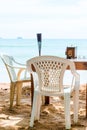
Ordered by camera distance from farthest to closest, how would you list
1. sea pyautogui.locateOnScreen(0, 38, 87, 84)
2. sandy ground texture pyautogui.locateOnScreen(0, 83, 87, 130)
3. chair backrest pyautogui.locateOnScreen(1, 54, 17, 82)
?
sea pyautogui.locateOnScreen(0, 38, 87, 84)
chair backrest pyautogui.locateOnScreen(1, 54, 17, 82)
sandy ground texture pyautogui.locateOnScreen(0, 83, 87, 130)

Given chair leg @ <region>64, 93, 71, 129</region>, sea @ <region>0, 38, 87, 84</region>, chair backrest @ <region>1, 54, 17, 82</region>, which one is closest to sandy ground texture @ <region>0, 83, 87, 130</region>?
chair leg @ <region>64, 93, 71, 129</region>

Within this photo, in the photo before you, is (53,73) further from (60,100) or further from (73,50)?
(60,100)

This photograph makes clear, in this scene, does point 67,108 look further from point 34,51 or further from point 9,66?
point 34,51

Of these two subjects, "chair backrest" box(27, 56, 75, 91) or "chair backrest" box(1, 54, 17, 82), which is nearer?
"chair backrest" box(27, 56, 75, 91)

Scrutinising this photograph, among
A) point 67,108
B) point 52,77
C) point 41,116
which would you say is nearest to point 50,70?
point 52,77

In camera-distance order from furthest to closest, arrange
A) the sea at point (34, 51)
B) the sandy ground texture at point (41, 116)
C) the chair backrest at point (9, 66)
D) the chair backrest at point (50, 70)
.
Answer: the sea at point (34, 51) < the chair backrest at point (9, 66) < the sandy ground texture at point (41, 116) < the chair backrest at point (50, 70)

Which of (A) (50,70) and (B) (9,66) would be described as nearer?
(A) (50,70)

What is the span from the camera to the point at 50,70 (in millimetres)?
5031

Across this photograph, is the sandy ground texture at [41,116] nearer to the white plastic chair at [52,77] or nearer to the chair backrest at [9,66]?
the white plastic chair at [52,77]

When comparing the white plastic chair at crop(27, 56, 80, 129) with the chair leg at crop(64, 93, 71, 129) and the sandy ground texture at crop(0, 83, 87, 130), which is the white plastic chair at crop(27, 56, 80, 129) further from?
the sandy ground texture at crop(0, 83, 87, 130)

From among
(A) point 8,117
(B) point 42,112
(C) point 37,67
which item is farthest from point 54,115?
(C) point 37,67

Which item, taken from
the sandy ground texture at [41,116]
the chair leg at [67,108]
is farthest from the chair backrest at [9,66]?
the chair leg at [67,108]

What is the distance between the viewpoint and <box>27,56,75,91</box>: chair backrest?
4.97 m

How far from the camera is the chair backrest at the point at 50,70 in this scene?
4.97 metres
